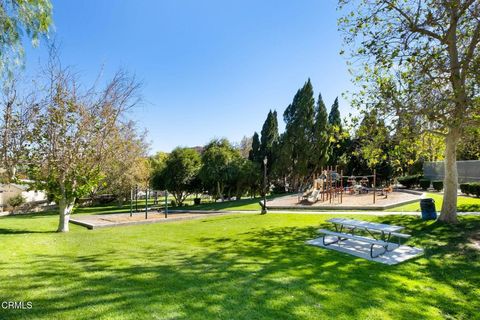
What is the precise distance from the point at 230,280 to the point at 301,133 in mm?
25766

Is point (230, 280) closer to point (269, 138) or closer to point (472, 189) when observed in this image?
point (472, 189)

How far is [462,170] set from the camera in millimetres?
26984

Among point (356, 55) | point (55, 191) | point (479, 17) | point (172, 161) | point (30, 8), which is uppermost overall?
point (479, 17)

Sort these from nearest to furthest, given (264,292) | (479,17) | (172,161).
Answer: (264,292)
(479,17)
(172,161)

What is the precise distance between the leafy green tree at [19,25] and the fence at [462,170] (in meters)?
30.3

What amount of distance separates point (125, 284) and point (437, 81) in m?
11.6

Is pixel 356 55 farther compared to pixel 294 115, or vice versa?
pixel 294 115

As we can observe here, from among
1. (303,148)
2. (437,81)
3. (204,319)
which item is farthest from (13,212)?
(437,81)

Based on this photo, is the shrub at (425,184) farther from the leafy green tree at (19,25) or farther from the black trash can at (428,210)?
the leafy green tree at (19,25)

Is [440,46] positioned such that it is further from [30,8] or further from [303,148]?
[303,148]

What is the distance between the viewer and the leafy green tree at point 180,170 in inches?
1067

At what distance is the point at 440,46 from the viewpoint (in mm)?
11227

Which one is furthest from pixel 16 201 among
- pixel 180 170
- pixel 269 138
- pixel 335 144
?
pixel 335 144

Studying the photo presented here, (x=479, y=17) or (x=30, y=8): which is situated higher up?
(x=479, y=17)
